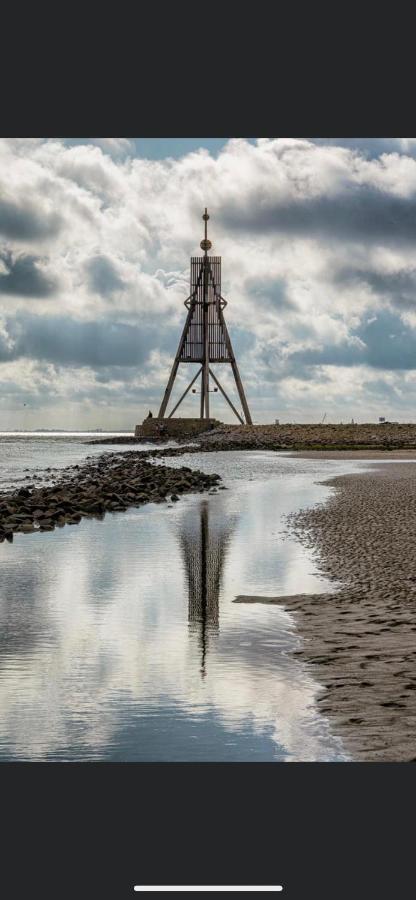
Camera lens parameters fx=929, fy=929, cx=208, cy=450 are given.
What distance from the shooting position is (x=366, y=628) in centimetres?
874

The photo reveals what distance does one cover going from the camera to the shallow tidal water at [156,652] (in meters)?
5.81

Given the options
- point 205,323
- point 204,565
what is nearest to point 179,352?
point 205,323

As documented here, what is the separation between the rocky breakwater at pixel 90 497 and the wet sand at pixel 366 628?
5.13 m

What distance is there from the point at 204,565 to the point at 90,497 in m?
10.2

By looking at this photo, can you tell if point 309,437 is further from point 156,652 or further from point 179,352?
point 156,652

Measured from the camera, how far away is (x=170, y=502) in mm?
24172

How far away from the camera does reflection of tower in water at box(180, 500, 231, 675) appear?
30.1ft

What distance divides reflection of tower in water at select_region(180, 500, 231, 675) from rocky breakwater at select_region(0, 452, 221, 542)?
8.29 ft

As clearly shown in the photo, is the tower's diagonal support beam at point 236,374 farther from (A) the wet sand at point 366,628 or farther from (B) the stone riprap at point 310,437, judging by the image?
(A) the wet sand at point 366,628

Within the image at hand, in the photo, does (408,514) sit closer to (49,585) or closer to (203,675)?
(49,585)

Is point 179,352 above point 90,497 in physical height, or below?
above

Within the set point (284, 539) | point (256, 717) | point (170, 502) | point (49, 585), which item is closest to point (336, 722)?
point (256, 717)
